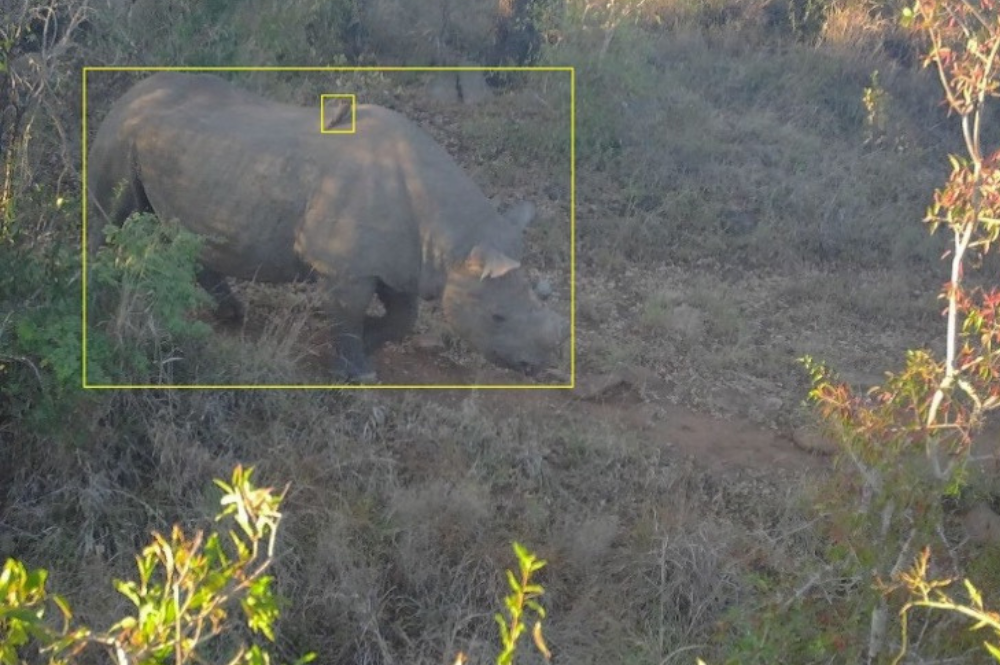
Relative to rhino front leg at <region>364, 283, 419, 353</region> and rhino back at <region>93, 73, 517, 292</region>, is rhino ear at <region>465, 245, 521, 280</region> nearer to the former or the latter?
rhino back at <region>93, 73, 517, 292</region>

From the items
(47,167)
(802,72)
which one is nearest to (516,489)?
(47,167)

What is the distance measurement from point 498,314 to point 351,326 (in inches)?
32.1

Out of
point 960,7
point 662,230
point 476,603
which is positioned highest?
point 960,7

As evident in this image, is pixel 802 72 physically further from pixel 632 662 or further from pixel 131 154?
pixel 632 662

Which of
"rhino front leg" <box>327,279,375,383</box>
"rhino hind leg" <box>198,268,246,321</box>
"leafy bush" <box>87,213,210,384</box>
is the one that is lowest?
"rhino hind leg" <box>198,268,246,321</box>

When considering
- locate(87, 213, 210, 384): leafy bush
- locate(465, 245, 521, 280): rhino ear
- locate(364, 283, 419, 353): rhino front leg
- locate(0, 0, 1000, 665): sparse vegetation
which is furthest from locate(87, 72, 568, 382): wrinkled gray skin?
locate(87, 213, 210, 384): leafy bush

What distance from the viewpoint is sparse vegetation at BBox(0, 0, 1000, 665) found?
5.34 m

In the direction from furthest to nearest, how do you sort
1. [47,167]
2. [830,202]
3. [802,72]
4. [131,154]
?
[802,72]
[830,202]
[47,167]
[131,154]

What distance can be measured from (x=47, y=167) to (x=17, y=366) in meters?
2.87

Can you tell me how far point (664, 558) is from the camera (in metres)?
5.78

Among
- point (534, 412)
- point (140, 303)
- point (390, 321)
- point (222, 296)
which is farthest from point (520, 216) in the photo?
point (140, 303)

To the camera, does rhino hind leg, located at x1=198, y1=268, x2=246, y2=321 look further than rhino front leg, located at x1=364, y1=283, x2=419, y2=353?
Yes

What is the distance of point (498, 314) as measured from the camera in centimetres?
693

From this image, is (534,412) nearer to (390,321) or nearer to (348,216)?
(390,321)
